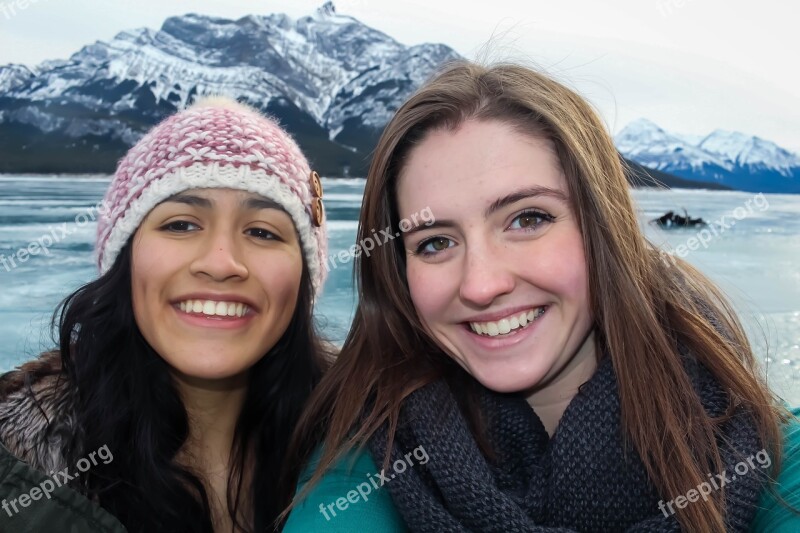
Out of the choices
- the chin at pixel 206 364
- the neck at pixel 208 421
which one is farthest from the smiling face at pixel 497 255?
the neck at pixel 208 421

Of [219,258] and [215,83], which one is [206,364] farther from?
[215,83]

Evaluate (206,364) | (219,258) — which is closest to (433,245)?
(219,258)

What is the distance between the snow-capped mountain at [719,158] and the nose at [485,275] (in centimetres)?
182

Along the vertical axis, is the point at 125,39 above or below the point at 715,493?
above

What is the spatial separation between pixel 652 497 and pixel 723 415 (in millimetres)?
175

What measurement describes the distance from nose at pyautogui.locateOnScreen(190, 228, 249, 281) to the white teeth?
6cm

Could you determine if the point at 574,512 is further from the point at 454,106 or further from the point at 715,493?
the point at 454,106

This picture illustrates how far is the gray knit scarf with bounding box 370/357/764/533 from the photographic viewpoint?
3.21 ft

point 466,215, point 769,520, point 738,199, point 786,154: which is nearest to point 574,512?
point 769,520

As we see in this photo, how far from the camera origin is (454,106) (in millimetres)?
1151

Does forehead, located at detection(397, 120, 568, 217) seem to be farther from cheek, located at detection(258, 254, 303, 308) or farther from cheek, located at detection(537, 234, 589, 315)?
cheek, located at detection(258, 254, 303, 308)

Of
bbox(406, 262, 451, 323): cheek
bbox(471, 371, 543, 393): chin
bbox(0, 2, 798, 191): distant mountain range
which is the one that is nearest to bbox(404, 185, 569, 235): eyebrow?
bbox(406, 262, 451, 323): cheek

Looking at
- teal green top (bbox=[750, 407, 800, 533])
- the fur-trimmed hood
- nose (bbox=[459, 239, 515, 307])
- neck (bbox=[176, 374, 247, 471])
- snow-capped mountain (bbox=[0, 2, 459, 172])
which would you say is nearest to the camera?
teal green top (bbox=[750, 407, 800, 533])

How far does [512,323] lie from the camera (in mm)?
1090
